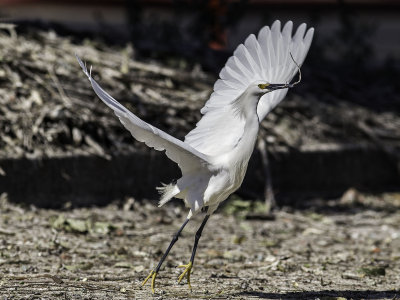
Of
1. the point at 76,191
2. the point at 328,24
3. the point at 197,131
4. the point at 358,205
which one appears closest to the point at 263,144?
the point at 358,205

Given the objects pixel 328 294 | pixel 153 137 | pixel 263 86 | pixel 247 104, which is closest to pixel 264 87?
pixel 263 86

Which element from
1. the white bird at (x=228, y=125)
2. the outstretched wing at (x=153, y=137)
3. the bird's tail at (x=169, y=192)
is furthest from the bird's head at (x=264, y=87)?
the bird's tail at (x=169, y=192)

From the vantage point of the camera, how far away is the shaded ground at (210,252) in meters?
4.44

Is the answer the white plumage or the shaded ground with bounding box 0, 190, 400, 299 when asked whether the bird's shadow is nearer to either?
the shaded ground with bounding box 0, 190, 400, 299

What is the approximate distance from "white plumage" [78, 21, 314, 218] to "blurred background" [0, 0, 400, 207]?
185cm

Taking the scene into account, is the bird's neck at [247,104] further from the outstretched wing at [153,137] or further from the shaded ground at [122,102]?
the shaded ground at [122,102]

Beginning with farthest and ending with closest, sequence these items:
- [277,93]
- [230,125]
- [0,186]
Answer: [0,186] → [277,93] → [230,125]

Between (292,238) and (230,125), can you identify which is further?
(292,238)

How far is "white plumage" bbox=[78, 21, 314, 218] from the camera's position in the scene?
4085 millimetres

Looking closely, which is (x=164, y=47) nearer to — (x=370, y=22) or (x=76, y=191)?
(x=76, y=191)

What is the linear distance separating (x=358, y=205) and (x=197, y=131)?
3.03 meters

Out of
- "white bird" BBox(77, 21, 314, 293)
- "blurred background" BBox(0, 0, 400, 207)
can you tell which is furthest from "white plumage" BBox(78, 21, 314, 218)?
"blurred background" BBox(0, 0, 400, 207)

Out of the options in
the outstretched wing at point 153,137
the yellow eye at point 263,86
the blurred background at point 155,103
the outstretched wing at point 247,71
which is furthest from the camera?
the blurred background at point 155,103

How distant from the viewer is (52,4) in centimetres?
988
